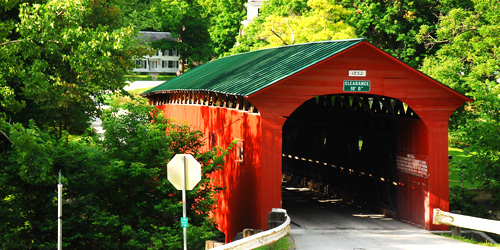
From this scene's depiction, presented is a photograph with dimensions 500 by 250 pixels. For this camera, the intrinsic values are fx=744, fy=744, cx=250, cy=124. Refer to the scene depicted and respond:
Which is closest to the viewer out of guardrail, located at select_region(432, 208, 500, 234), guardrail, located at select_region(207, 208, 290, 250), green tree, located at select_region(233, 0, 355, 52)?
guardrail, located at select_region(207, 208, 290, 250)

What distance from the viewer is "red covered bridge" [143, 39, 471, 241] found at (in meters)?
16.1

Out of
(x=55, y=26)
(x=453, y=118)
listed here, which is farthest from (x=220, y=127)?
(x=453, y=118)

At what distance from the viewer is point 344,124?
2266cm

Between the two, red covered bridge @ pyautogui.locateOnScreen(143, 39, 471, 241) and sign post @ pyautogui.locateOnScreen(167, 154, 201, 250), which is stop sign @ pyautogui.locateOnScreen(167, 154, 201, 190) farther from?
red covered bridge @ pyautogui.locateOnScreen(143, 39, 471, 241)

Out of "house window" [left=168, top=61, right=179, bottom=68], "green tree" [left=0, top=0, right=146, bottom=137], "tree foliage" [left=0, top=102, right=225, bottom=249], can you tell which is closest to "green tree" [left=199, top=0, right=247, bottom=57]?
"house window" [left=168, top=61, right=179, bottom=68]

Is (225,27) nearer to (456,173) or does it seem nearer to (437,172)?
(456,173)

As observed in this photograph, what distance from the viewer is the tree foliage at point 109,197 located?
54.4ft

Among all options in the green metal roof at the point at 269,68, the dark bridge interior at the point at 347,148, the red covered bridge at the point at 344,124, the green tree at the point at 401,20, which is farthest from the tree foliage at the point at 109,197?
the green tree at the point at 401,20

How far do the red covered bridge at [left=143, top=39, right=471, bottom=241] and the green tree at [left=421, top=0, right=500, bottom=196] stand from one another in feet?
12.1

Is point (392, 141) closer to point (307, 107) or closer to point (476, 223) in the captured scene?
point (476, 223)

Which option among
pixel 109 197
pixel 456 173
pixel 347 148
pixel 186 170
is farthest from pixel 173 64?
pixel 186 170

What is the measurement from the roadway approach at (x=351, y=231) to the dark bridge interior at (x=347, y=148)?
746 mm

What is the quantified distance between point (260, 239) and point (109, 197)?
17.2 feet

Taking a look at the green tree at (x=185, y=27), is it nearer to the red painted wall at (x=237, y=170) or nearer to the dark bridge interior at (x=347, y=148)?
the dark bridge interior at (x=347, y=148)
